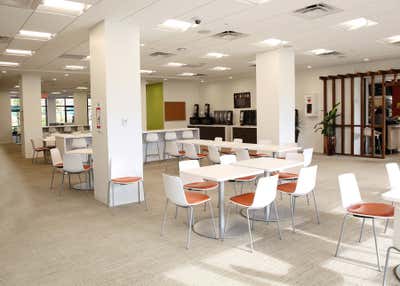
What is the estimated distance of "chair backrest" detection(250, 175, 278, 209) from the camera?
393 cm

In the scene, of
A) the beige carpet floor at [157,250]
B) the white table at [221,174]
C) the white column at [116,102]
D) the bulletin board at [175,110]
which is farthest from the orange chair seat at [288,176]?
the bulletin board at [175,110]

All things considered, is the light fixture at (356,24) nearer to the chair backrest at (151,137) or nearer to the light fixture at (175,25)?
the light fixture at (175,25)

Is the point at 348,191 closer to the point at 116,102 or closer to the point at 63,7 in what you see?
the point at 116,102

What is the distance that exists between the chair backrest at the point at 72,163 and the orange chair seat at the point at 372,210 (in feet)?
16.0

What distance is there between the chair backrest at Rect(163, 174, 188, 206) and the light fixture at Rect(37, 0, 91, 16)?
304cm

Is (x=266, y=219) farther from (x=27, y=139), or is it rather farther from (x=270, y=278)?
(x=27, y=139)

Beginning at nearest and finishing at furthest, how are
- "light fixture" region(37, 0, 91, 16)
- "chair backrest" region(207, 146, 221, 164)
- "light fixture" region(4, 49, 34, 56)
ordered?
"light fixture" region(37, 0, 91, 16) → "chair backrest" region(207, 146, 221, 164) → "light fixture" region(4, 49, 34, 56)

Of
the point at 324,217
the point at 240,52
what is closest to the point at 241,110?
the point at 240,52

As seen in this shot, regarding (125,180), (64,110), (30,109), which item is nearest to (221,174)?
(125,180)

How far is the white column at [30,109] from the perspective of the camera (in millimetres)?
13188

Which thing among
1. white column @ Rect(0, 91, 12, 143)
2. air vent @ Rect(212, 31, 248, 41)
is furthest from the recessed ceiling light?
white column @ Rect(0, 91, 12, 143)

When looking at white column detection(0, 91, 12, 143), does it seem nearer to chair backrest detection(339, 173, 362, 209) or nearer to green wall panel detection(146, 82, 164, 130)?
green wall panel detection(146, 82, 164, 130)

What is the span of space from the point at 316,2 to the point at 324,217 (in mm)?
3250

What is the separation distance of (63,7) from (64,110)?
81.5 feet
